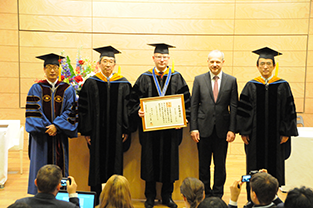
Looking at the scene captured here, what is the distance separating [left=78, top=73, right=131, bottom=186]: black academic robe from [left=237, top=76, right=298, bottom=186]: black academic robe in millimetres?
1525

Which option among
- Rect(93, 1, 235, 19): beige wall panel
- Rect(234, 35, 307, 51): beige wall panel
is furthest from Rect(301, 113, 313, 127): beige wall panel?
Rect(93, 1, 235, 19): beige wall panel

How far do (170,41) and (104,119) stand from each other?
3571 millimetres

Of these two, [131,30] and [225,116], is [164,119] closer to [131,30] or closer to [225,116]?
[225,116]

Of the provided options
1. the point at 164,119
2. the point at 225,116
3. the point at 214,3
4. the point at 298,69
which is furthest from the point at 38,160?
the point at 298,69

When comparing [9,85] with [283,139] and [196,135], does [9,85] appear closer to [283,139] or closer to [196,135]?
[196,135]

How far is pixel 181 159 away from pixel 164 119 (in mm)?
713

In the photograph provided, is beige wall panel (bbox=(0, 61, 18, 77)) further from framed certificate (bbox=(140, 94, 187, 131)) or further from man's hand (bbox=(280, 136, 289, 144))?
man's hand (bbox=(280, 136, 289, 144))

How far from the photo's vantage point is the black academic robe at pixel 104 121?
149 inches

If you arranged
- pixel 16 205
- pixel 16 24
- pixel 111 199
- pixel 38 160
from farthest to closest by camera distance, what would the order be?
pixel 16 24
pixel 38 160
pixel 111 199
pixel 16 205

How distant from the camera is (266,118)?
12.4ft

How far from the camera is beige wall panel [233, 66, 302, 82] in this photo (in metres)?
6.86

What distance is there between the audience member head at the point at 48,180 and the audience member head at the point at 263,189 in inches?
54.8

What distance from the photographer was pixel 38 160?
3709 millimetres

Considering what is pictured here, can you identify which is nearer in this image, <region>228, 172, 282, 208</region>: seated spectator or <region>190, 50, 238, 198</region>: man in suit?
<region>228, 172, 282, 208</region>: seated spectator
